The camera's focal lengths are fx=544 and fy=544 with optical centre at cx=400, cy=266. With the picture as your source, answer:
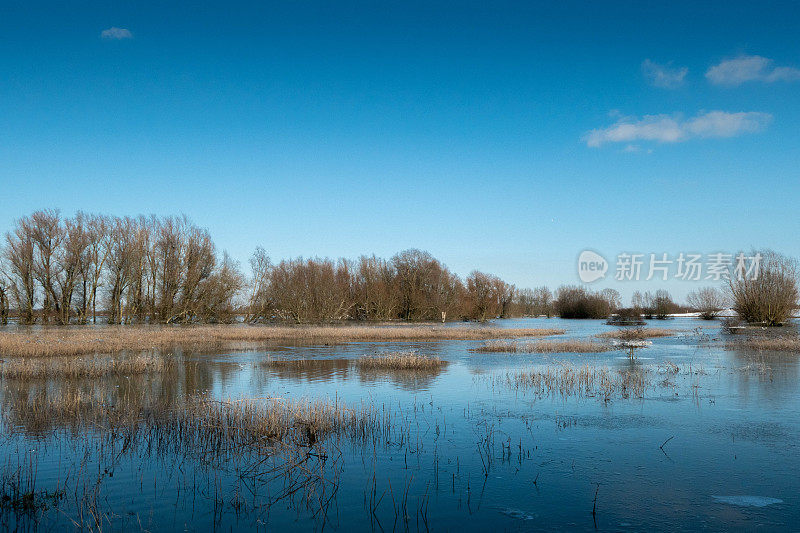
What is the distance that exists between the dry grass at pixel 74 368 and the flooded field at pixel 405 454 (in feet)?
0.61

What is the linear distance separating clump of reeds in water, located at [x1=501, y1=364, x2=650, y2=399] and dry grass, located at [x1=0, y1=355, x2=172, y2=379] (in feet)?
39.7

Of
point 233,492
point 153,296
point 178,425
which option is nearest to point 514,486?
point 233,492

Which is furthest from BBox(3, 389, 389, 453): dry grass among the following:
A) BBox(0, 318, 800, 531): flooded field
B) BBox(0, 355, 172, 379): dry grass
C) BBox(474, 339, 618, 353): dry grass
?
BBox(474, 339, 618, 353): dry grass

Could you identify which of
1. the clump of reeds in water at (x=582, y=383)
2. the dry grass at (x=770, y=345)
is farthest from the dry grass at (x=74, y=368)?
the dry grass at (x=770, y=345)

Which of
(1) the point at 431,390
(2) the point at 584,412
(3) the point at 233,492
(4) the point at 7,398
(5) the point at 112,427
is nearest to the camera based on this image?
(3) the point at 233,492

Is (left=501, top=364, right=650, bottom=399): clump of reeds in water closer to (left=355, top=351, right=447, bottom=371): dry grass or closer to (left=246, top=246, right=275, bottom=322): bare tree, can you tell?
(left=355, top=351, right=447, bottom=371): dry grass

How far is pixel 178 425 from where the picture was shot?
10.3m

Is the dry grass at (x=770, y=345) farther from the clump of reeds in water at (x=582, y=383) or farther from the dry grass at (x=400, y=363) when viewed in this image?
the dry grass at (x=400, y=363)

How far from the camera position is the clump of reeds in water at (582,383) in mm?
14586

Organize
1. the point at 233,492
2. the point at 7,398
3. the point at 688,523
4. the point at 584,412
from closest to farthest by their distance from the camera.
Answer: the point at 688,523
the point at 233,492
the point at 584,412
the point at 7,398

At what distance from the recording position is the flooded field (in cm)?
654

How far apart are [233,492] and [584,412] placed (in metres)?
8.09

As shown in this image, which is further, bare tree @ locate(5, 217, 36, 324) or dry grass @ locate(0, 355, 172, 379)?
bare tree @ locate(5, 217, 36, 324)

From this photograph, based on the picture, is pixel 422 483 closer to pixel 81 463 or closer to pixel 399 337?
pixel 81 463
